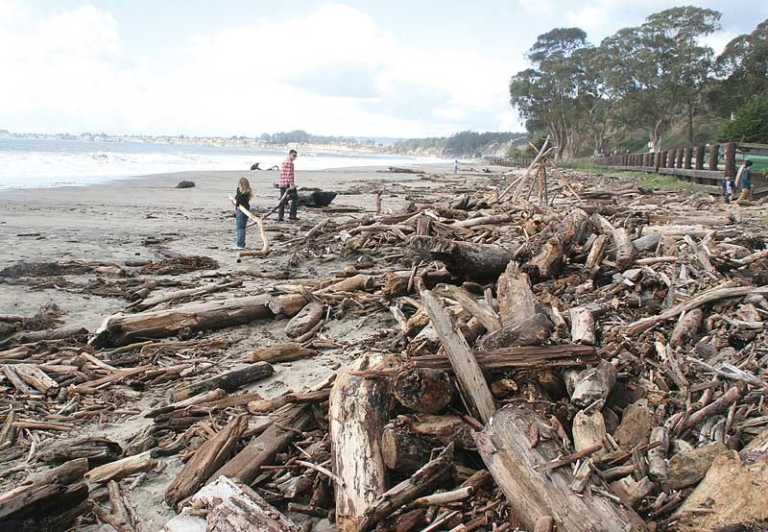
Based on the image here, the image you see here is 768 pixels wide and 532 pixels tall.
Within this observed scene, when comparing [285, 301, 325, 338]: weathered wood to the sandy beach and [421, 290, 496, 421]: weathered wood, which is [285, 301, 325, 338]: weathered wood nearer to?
the sandy beach

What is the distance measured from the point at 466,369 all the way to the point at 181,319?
3839 millimetres

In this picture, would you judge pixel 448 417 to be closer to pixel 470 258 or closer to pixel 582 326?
pixel 582 326

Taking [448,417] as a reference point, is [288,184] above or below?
above

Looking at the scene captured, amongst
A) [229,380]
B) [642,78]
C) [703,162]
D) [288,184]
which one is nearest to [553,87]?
[642,78]

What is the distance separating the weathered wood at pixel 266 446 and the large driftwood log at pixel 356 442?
0.35 metres

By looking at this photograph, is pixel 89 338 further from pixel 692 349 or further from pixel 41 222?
pixel 41 222

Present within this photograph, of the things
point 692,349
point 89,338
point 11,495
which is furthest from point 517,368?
point 89,338

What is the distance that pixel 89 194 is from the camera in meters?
23.3

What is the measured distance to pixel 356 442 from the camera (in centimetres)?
315

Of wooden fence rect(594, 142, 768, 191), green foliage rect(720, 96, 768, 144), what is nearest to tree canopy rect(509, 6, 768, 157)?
green foliage rect(720, 96, 768, 144)

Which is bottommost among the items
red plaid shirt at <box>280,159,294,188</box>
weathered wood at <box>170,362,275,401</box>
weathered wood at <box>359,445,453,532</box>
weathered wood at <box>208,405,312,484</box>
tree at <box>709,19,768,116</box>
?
weathered wood at <box>170,362,275,401</box>

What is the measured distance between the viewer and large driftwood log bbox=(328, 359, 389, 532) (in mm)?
2855

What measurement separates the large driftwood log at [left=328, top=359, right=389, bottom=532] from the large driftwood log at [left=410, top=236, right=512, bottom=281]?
293 cm

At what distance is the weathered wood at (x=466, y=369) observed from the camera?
3.29 m
